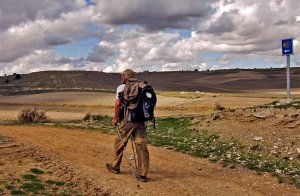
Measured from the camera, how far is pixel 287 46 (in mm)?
19250

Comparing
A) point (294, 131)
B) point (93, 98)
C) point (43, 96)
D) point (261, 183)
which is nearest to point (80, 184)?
point (261, 183)

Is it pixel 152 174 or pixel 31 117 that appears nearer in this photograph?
pixel 152 174

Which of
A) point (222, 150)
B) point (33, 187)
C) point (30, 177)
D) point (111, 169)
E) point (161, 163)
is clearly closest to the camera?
point (33, 187)

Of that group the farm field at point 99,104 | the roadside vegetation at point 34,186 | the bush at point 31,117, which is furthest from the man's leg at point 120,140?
the farm field at point 99,104

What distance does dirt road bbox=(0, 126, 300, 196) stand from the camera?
10.4 meters

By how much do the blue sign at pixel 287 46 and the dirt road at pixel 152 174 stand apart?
7.14 m

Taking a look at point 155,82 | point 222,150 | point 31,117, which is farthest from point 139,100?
point 155,82

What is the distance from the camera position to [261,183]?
11.3 m

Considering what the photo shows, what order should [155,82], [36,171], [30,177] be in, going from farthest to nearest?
[155,82] < [36,171] < [30,177]

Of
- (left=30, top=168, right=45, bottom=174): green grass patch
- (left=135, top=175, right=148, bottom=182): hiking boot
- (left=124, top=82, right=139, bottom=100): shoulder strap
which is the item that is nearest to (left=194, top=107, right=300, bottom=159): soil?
(left=135, top=175, right=148, bottom=182): hiking boot

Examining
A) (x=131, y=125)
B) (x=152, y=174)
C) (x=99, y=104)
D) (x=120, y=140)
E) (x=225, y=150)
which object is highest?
(x=131, y=125)

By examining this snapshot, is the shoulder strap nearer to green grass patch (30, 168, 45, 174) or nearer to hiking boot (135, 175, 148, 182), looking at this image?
hiking boot (135, 175, 148, 182)

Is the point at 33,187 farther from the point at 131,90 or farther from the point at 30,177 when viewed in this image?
the point at 131,90

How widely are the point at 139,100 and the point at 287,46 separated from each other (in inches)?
418
